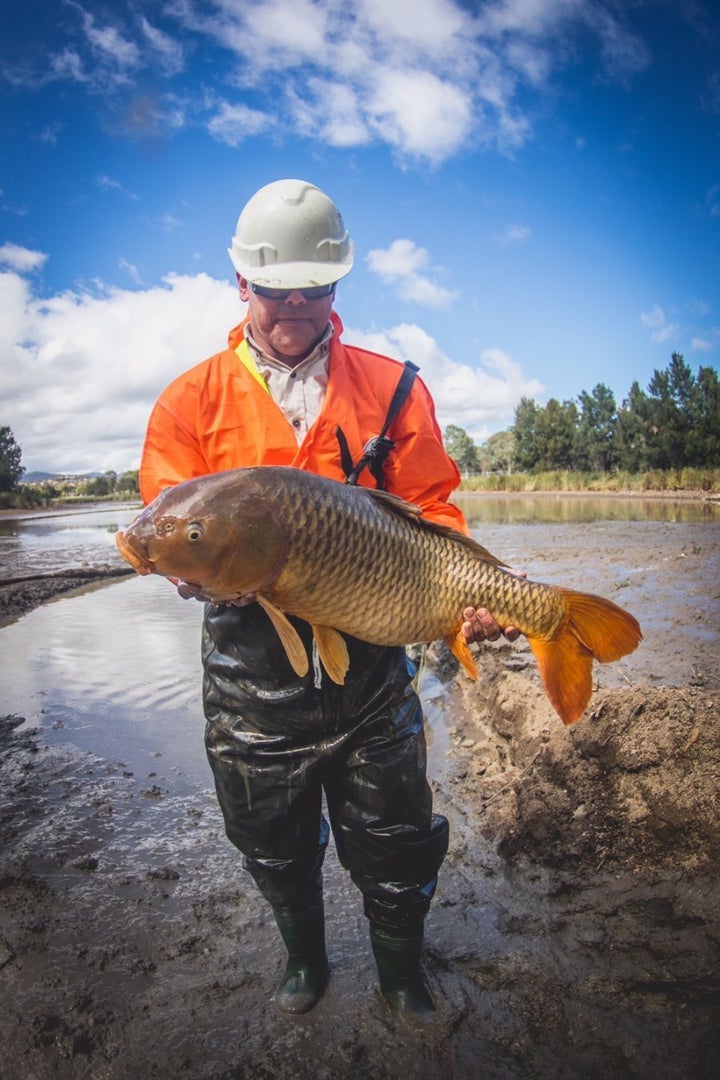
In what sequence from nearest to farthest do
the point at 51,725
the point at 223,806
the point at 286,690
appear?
the point at 286,690
the point at 223,806
the point at 51,725

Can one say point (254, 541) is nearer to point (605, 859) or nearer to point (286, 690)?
point (286, 690)

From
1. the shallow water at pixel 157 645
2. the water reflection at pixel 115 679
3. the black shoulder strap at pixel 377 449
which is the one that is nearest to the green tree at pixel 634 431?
the shallow water at pixel 157 645

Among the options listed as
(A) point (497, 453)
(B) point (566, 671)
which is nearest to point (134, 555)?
(B) point (566, 671)

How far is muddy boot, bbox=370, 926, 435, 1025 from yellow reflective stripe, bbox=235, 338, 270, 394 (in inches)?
80.6

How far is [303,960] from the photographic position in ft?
7.73

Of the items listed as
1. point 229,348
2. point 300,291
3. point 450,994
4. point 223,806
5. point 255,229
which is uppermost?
point 255,229

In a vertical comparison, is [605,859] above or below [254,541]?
below

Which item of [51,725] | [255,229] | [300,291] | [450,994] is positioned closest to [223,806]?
[450,994]

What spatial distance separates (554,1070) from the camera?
196 centimetres

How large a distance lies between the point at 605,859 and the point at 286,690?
1769 mm

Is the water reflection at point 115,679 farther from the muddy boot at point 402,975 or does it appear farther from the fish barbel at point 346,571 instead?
the fish barbel at point 346,571

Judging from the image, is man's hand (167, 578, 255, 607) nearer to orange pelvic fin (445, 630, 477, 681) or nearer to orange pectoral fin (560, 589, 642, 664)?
orange pelvic fin (445, 630, 477, 681)

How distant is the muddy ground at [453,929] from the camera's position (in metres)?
2.06

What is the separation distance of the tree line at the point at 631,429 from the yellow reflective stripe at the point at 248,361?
4946 cm
